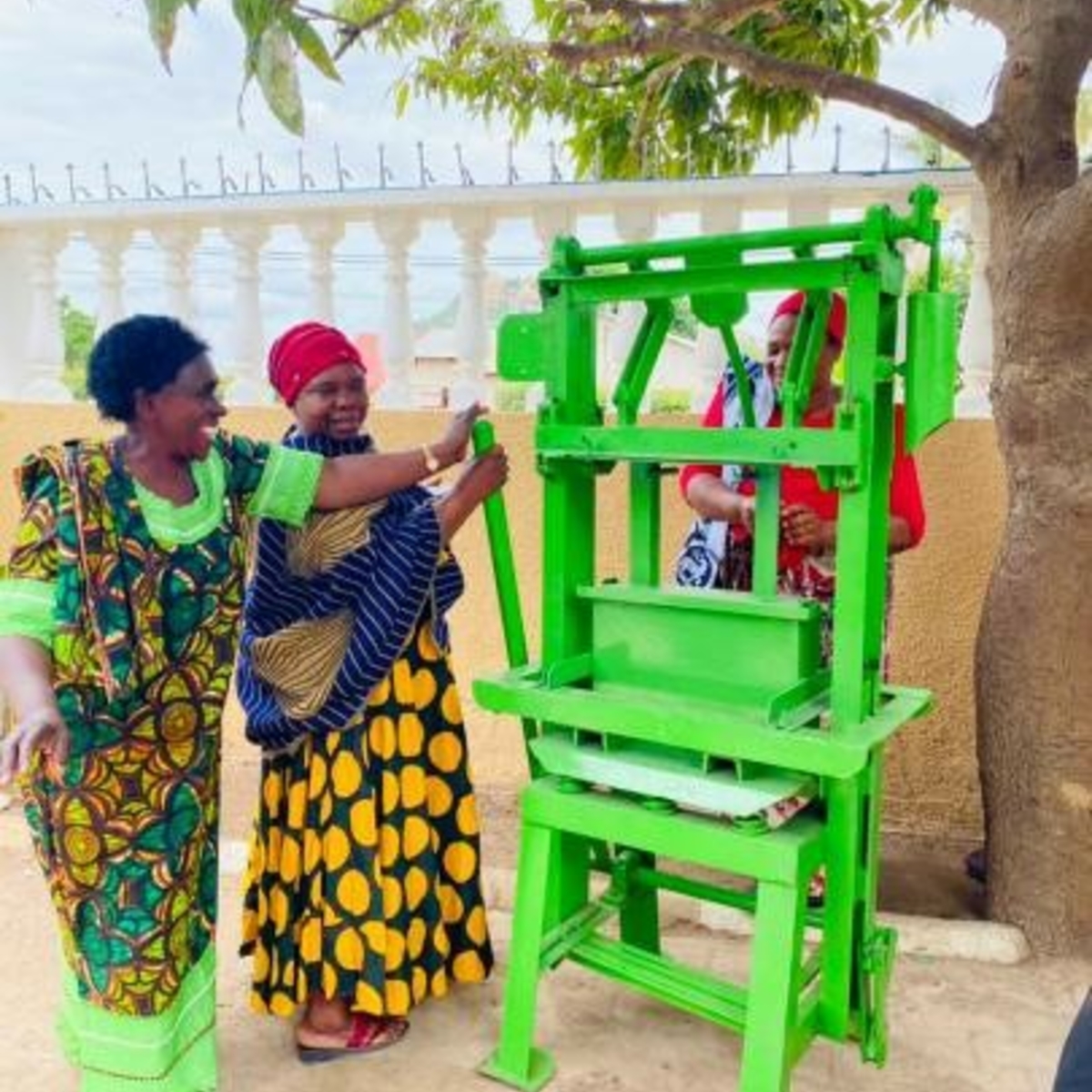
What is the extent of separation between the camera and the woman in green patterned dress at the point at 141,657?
184 centimetres

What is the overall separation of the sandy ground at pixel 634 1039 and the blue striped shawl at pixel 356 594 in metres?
0.67

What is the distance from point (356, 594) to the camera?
2213 millimetres

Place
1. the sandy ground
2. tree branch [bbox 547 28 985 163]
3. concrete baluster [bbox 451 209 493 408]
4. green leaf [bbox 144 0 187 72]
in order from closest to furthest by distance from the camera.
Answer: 1. green leaf [bbox 144 0 187 72]
2. the sandy ground
3. tree branch [bbox 547 28 985 163]
4. concrete baluster [bbox 451 209 493 408]

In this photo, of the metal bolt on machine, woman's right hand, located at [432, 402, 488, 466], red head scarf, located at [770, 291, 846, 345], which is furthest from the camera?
red head scarf, located at [770, 291, 846, 345]

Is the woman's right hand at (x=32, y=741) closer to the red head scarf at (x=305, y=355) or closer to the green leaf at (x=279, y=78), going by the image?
the red head scarf at (x=305, y=355)

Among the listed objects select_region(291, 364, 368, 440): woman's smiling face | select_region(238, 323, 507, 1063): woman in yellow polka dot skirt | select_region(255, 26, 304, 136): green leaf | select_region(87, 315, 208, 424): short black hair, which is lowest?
select_region(238, 323, 507, 1063): woman in yellow polka dot skirt

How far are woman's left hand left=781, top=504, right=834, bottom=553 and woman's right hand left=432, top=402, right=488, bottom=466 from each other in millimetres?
682

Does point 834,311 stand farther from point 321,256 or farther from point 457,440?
point 321,256

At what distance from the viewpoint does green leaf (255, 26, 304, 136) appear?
5.24ft

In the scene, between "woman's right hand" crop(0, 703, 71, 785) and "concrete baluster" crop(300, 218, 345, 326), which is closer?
"woman's right hand" crop(0, 703, 71, 785)

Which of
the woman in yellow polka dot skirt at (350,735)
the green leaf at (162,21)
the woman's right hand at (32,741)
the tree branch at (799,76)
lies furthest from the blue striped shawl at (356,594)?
the tree branch at (799,76)

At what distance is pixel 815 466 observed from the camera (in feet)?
5.93

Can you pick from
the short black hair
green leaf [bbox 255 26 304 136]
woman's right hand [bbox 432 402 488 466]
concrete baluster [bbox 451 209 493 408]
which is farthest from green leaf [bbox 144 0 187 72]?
concrete baluster [bbox 451 209 493 408]

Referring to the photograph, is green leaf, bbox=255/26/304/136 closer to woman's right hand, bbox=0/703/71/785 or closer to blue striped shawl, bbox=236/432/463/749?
blue striped shawl, bbox=236/432/463/749
